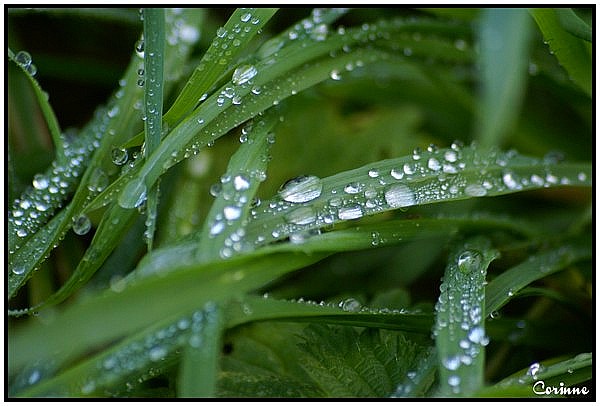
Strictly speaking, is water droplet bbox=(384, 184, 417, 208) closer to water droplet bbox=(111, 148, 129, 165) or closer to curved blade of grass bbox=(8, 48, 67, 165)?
water droplet bbox=(111, 148, 129, 165)

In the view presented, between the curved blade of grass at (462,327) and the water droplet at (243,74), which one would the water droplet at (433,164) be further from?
the water droplet at (243,74)

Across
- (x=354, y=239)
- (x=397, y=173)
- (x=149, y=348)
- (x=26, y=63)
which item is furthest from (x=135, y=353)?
(x=26, y=63)

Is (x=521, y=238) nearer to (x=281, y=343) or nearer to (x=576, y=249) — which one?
(x=576, y=249)

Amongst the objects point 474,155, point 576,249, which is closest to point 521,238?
point 576,249

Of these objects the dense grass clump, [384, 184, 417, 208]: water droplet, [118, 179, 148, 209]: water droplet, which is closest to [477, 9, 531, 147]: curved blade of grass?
the dense grass clump

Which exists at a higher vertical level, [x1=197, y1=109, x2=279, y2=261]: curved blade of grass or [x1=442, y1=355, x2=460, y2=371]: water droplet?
[x1=197, y1=109, x2=279, y2=261]: curved blade of grass

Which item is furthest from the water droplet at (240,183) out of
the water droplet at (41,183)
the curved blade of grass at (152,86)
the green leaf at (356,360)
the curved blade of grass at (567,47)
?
the curved blade of grass at (567,47)

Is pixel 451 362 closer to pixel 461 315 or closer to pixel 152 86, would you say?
pixel 461 315
